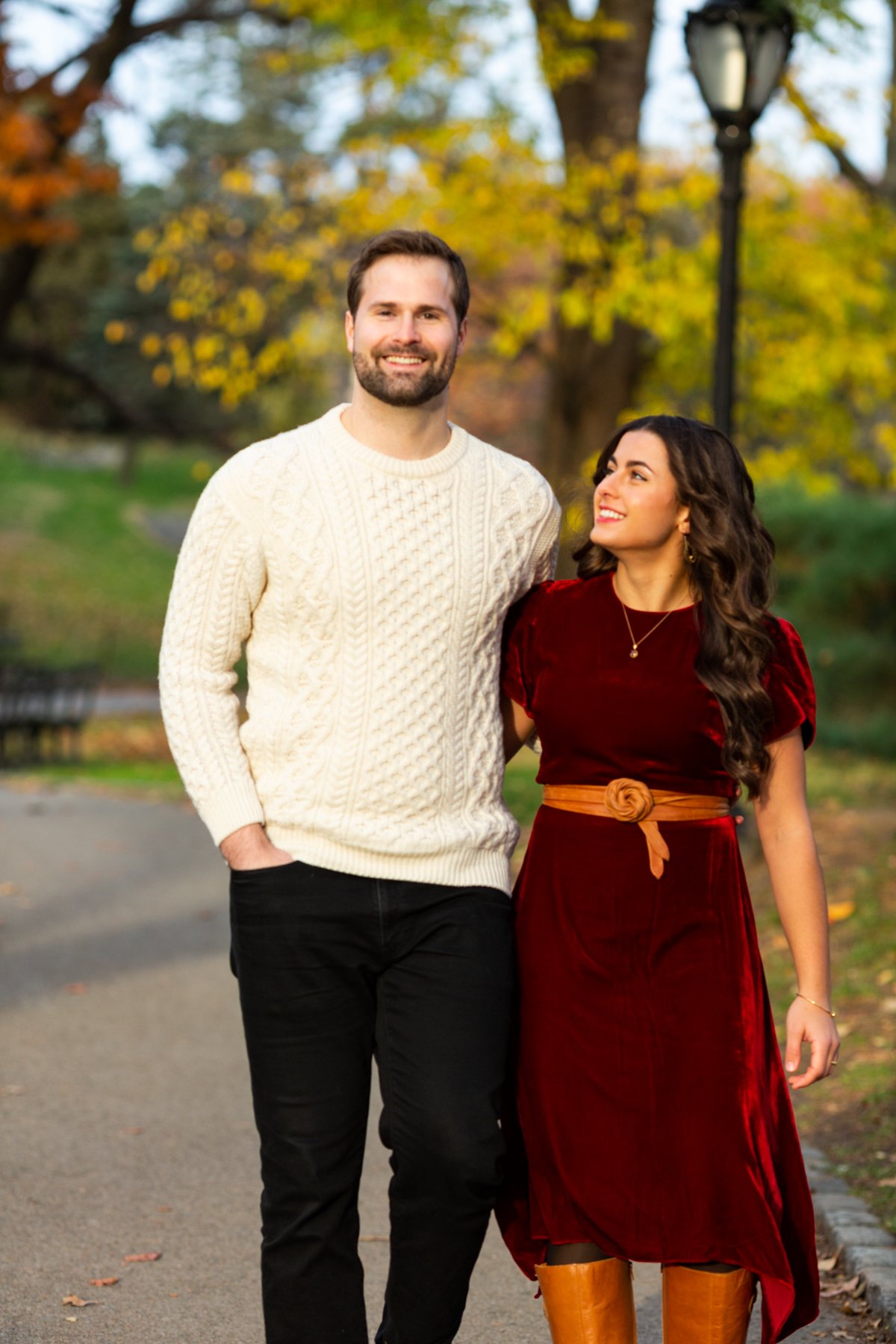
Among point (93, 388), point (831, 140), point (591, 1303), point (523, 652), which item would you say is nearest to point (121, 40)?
point (93, 388)

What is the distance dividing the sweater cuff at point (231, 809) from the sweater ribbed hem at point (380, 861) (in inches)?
2.3

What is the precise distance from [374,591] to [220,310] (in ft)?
40.5

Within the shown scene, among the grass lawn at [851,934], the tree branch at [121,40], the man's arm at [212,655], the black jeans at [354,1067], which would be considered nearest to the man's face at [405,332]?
the man's arm at [212,655]

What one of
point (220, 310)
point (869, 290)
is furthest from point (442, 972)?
point (220, 310)

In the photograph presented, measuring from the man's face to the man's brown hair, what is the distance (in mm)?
15

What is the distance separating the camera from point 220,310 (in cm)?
1505

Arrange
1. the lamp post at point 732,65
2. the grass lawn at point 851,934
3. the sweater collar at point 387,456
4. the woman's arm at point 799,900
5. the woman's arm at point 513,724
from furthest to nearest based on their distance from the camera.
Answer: the lamp post at point 732,65 < the grass lawn at point 851,934 < the woman's arm at point 513,724 < the sweater collar at point 387,456 < the woman's arm at point 799,900

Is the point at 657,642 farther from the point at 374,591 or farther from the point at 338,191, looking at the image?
the point at 338,191

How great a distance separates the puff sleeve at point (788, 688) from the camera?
10.4ft

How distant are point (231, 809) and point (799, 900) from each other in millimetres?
1055

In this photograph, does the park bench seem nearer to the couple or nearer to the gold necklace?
the couple

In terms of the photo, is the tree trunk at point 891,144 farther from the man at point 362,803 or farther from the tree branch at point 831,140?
the man at point 362,803

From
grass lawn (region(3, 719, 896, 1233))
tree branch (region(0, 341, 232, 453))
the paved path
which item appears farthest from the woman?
tree branch (region(0, 341, 232, 453))

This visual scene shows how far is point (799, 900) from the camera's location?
10.5ft
